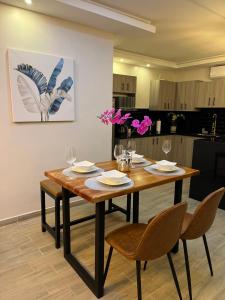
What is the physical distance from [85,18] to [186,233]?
2.60 meters

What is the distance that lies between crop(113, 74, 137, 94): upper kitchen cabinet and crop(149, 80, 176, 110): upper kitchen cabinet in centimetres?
81

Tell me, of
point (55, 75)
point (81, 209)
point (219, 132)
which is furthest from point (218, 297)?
point (219, 132)

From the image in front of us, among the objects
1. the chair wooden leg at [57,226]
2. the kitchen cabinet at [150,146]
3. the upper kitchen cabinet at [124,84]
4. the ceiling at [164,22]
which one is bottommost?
the chair wooden leg at [57,226]

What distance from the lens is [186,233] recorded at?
5.70 feet

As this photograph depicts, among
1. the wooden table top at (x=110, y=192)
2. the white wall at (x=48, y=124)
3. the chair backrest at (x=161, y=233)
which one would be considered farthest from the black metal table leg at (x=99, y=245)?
the white wall at (x=48, y=124)

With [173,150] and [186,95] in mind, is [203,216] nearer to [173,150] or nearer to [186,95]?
[173,150]

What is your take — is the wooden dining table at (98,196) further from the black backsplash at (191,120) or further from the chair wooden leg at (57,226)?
the black backsplash at (191,120)

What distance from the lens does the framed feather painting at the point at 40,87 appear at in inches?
99.5

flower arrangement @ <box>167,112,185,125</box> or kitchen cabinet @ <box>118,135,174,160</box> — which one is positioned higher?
flower arrangement @ <box>167,112,185,125</box>

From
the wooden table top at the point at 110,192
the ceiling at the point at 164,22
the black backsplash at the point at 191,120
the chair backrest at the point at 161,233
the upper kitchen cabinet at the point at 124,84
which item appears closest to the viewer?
the chair backrest at the point at 161,233

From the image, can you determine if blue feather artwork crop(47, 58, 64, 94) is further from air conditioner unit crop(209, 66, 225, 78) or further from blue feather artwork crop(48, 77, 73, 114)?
air conditioner unit crop(209, 66, 225, 78)

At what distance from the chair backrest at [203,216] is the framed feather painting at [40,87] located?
200 centimetres

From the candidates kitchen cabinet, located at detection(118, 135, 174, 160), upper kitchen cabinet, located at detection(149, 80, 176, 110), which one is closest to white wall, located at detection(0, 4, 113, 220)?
kitchen cabinet, located at detection(118, 135, 174, 160)

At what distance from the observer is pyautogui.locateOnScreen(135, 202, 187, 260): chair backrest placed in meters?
1.38
